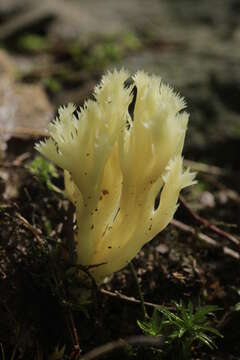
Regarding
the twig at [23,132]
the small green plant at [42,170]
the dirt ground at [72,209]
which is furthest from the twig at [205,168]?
the small green plant at [42,170]

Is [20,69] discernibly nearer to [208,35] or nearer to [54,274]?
[208,35]

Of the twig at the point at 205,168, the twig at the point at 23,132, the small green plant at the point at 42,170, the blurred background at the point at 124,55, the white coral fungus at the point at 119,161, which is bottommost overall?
the white coral fungus at the point at 119,161

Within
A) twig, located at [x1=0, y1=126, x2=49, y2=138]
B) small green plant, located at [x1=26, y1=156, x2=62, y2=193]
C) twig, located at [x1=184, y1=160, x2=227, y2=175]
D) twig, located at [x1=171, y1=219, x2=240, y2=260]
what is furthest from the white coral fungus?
twig, located at [x1=184, y1=160, x2=227, y2=175]

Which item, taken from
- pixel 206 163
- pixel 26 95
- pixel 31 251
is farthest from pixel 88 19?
pixel 31 251

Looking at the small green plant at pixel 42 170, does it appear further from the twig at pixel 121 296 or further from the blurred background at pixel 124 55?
the twig at pixel 121 296

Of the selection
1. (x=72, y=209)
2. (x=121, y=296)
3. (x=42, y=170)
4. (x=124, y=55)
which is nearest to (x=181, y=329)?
(x=121, y=296)

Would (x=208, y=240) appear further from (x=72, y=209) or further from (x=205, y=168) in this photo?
(x=205, y=168)

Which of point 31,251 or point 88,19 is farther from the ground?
point 88,19
